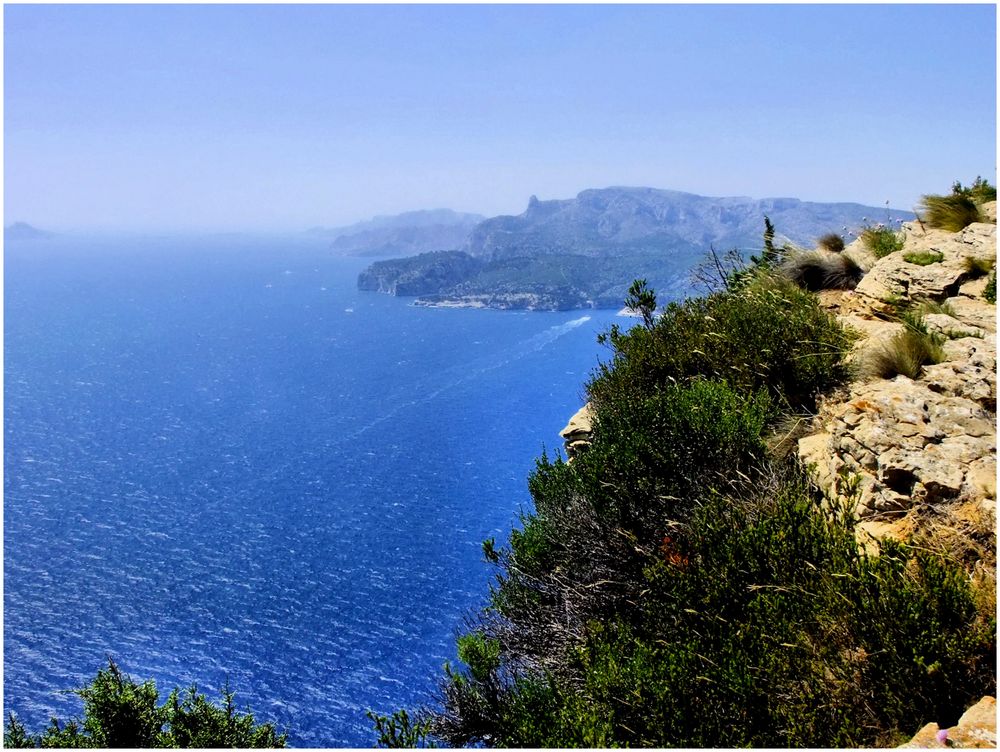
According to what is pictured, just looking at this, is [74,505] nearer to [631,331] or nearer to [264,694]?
[264,694]

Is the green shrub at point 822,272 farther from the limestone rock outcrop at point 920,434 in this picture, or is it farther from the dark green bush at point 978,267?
the limestone rock outcrop at point 920,434

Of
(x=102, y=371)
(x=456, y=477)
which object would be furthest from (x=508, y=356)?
(x=102, y=371)

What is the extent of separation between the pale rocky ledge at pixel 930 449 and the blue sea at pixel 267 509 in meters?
17.0

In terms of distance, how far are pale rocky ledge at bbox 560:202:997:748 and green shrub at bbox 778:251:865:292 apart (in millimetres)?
3674

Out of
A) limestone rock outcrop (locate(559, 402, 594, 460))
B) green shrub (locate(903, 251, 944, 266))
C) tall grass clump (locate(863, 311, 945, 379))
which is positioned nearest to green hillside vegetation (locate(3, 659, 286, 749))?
limestone rock outcrop (locate(559, 402, 594, 460))

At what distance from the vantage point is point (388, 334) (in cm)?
12875

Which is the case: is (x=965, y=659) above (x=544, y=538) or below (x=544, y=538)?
above

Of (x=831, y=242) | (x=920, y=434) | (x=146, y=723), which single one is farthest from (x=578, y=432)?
(x=146, y=723)

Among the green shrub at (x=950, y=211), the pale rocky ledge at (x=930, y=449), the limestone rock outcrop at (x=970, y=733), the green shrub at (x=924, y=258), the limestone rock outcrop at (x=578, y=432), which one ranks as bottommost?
the limestone rock outcrop at (x=578, y=432)

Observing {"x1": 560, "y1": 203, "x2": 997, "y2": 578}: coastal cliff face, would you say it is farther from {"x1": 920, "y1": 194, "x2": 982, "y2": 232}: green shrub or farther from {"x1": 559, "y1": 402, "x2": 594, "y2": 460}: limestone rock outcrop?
{"x1": 559, "y1": 402, "x2": 594, "y2": 460}: limestone rock outcrop

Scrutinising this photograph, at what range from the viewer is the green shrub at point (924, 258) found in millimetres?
12688

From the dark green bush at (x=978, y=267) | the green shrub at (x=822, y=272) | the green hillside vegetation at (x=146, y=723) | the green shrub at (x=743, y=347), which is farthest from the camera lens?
the green shrub at (x=822, y=272)

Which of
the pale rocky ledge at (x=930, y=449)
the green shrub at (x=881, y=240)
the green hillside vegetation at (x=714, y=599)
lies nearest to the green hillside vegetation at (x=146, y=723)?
the green hillside vegetation at (x=714, y=599)

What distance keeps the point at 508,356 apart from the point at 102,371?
210 feet
